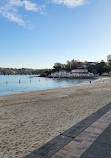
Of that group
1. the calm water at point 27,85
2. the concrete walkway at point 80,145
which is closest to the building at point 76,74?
the calm water at point 27,85

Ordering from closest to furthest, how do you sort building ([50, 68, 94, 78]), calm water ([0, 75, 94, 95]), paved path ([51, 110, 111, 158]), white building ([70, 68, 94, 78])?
paved path ([51, 110, 111, 158]), calm water ([0, 75, 94, 95]), white building ([70, 68, 94, 78]), building ([50, 68, 94, 78])

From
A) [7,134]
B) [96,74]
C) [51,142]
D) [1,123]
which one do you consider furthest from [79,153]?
[96,74]

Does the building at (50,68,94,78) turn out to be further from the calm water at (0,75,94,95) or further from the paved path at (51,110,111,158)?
the paved path at (51,110,111,158)

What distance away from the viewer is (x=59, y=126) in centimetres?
606

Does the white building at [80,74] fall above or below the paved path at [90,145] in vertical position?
above

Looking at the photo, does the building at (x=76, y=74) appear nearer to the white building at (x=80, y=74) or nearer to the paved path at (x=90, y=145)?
the white building at (x=80, y=74)

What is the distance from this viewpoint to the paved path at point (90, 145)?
3.55 m

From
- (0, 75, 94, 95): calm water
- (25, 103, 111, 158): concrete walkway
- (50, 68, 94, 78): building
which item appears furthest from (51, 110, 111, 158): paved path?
(50, 68, 94, 78): building

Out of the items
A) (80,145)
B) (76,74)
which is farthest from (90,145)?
(76,74)

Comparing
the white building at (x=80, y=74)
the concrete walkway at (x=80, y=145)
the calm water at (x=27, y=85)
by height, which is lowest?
the calm water at (x=27, y=85)

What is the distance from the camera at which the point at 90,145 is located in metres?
4.01

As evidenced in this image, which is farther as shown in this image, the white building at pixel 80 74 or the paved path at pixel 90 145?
the white building at pixel 80 74

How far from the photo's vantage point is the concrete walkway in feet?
11.8

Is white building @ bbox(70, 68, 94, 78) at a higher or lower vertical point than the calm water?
higher
